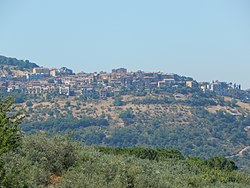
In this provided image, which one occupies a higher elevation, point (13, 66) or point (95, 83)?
point (13, 66)

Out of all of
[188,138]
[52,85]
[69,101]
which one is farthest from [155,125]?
[52,85]

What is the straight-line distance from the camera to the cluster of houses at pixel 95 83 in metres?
134

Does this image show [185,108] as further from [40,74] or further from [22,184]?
[22,184]

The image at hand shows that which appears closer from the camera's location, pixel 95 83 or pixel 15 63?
pixel 95 83

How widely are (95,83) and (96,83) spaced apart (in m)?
0.54

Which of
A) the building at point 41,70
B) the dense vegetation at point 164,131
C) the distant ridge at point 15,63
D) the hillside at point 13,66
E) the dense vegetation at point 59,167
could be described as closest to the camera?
the dense vegetation at point 59,167

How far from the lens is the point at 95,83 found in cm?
14862

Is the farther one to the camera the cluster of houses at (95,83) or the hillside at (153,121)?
the cluster of houses at (95,83)

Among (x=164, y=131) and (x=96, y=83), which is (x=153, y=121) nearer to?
(x=164, y=131)

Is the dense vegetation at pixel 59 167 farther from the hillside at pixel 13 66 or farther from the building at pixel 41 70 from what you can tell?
the building at pixel 41 70

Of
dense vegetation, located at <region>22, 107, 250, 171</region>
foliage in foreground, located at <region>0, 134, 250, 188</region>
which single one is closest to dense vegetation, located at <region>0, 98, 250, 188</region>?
foliage in foreground, located at <region>0, 134, 250, 188</region>

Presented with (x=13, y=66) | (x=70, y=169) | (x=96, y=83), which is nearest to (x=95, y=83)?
(x=96, y=83)

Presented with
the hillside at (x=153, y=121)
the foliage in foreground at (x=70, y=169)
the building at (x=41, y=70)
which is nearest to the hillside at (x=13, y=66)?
the building at (x=41, y=70)

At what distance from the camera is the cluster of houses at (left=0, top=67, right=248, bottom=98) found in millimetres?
133500
